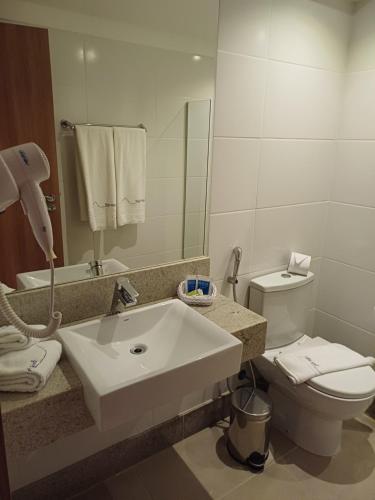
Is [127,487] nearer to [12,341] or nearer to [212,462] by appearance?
[212,462]

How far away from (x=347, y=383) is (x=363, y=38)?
1736 millimetres

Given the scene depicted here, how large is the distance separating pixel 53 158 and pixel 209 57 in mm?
781

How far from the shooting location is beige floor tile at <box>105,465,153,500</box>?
5.21ft

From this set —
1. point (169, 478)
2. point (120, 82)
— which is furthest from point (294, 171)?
point (169, 478)

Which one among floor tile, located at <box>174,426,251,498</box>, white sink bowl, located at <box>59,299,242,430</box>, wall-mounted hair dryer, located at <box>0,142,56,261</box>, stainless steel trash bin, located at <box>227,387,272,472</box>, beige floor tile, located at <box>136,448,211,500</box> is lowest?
beige floor tile, located at <box>136,448,211,500</box>

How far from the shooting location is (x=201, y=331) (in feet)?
4.22

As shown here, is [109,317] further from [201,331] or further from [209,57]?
[209,57]

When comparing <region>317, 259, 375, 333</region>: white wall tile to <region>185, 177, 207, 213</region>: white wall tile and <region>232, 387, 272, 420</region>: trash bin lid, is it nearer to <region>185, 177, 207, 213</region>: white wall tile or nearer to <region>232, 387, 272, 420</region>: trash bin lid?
<region>232, 387, 272, 420</region>: trash bin lid

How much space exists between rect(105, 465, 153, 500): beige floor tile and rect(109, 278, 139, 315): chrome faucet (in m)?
0.90

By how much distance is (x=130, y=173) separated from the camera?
140cm

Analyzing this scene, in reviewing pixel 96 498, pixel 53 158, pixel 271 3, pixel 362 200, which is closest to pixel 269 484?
pixel 96 498

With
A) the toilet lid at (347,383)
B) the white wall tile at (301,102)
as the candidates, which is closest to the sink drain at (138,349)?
the toilet lid at (347,383)

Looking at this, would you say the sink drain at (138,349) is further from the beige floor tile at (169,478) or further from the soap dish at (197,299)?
the beige floor tile at (169,478)

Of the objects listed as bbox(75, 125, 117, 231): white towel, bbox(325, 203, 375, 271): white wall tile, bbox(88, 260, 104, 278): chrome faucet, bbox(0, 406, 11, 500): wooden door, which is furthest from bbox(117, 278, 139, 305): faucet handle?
bbox(325, 203, 375, 271): white wall tile
